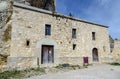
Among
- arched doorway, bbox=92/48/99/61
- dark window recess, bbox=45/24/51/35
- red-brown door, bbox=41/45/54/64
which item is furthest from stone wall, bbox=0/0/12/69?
arched doorway, bbox=92/48/99/61

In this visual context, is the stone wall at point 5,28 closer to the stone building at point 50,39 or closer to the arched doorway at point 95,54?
the stone building at point 50,39

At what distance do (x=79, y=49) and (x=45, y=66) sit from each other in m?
5.09

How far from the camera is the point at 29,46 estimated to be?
12.6 meters

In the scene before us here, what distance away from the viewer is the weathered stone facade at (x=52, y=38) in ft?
39.5

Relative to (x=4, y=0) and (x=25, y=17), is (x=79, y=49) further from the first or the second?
(x=4, y=0)

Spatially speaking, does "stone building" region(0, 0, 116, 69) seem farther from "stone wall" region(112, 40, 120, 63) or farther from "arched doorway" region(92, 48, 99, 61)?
"stone wall" region(112, 40, 120, 63)

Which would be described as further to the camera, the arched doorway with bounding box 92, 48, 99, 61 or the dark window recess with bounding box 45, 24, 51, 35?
the arched doorway with bounding box 92, 48, 99, 61

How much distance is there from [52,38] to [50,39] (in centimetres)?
28

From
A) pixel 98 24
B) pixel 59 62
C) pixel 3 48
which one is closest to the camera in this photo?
pixel 3 48

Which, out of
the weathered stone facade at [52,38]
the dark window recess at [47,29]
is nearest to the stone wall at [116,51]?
the weathered stone facade at [52,38]

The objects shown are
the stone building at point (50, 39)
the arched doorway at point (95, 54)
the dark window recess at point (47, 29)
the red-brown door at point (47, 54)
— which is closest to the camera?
the stone building at point (50, 39)

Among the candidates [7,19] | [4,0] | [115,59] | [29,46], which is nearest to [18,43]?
[29,46]

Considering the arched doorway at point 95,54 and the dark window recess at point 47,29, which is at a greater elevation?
the dark window recess at point 47,29

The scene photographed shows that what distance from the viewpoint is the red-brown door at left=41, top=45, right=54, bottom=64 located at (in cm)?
1366
